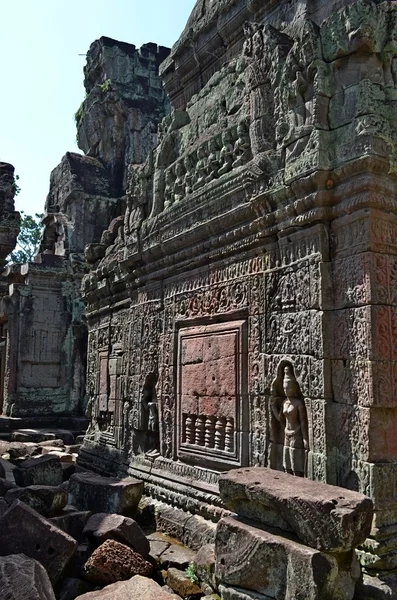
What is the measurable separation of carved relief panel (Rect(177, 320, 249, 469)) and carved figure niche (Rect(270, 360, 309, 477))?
17.6 inches

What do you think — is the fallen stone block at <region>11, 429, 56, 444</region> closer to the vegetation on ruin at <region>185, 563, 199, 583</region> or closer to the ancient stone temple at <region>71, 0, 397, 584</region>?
the ancient stone temple at <region>71, 0, 397, 584</region>

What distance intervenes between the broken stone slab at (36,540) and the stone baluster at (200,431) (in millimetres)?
1898

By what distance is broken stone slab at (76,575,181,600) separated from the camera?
3.93m

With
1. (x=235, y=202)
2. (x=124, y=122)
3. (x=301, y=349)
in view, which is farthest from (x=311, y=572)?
(x=124, y=122)

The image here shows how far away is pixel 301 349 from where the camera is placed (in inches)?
180

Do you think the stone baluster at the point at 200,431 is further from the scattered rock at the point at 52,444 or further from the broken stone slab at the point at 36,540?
the scattered rock at the point at 52,444

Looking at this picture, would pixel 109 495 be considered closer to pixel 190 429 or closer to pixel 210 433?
pixel 190 429

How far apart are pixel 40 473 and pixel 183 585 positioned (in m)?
3.06

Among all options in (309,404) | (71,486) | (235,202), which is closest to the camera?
(309,404)

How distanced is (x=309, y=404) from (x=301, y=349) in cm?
46

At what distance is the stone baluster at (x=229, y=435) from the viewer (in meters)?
5.37

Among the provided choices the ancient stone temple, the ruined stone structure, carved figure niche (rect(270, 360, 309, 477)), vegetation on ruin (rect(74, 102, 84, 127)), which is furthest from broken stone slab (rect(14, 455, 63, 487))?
vegetation on ruin (rect(74, 102, 84, 127))

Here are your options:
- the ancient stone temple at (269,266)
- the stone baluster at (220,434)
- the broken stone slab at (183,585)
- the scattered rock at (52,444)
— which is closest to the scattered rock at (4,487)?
the ancient stone temple at (269,266)

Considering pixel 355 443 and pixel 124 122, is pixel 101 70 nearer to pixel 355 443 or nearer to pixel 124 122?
pixel 124 122
